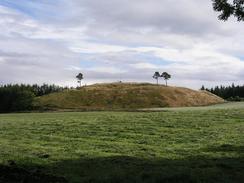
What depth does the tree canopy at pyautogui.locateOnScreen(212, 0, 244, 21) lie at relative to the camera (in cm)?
1523

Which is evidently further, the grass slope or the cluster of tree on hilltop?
the cluster of tree on hilltop

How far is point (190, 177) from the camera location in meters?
11.2

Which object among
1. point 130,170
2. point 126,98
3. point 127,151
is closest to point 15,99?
point 126,98

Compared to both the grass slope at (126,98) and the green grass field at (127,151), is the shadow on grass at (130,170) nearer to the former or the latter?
the green grass field at (127,151)

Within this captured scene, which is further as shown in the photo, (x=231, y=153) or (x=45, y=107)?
(x=45, y=107)

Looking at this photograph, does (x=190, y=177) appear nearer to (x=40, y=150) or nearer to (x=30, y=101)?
(x=40, y=150)

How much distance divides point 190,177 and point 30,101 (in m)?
55.8

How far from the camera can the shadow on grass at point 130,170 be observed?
11.0 meters

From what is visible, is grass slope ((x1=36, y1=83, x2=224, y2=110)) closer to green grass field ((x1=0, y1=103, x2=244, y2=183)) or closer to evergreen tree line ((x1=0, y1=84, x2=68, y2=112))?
evergreen tree line ((x1=0, y1=84, x2=68, y2=112))

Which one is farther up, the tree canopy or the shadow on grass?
the tree canopy

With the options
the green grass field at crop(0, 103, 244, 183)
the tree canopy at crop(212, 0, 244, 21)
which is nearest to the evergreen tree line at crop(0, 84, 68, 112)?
the green grass field at crop(0, 103, 244, 183)

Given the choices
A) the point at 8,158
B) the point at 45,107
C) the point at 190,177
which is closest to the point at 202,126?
the point at 8,158

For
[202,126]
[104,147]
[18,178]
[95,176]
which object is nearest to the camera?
[18,178]

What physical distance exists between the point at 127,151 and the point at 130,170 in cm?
438
